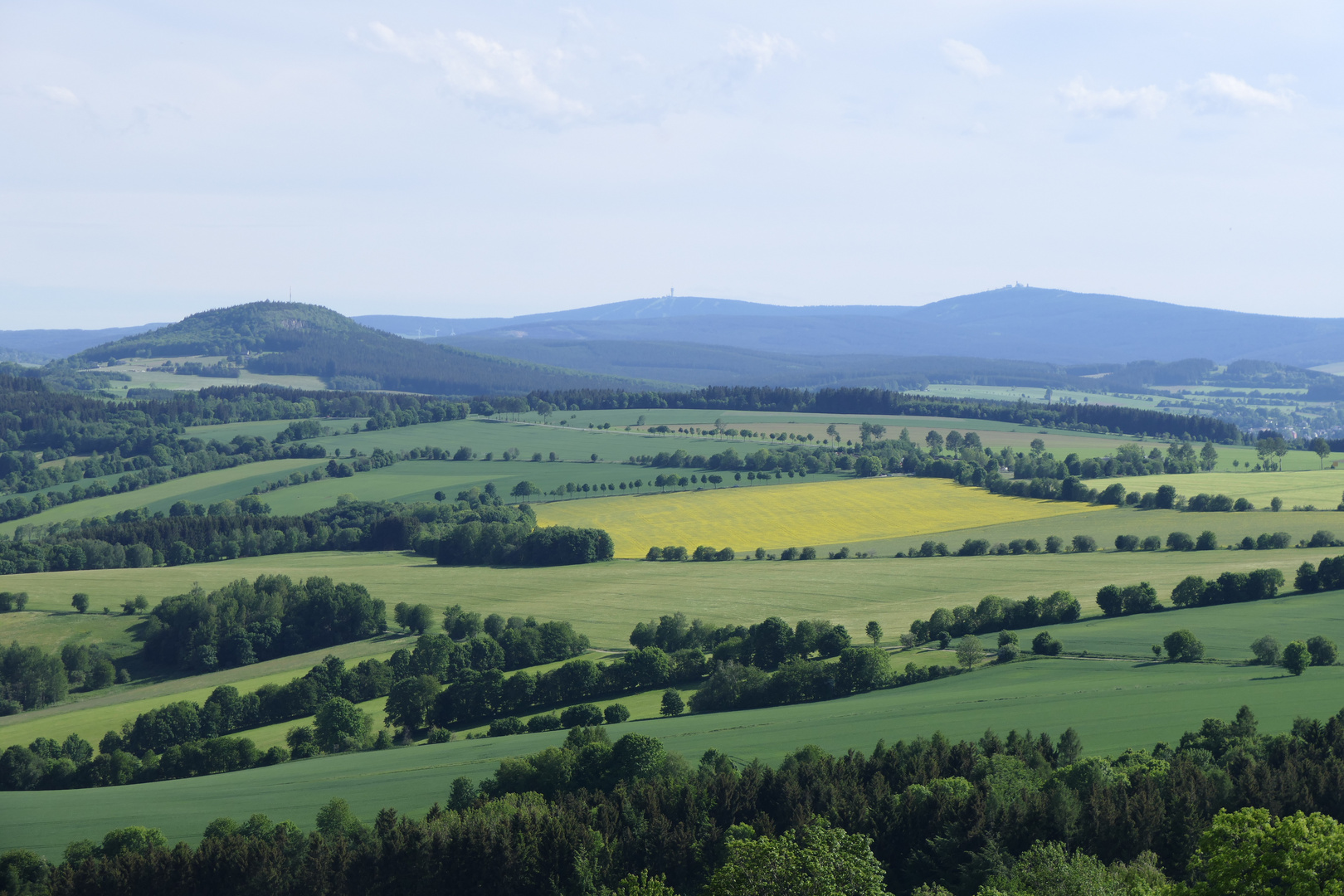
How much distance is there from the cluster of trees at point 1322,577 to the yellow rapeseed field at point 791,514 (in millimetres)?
42562

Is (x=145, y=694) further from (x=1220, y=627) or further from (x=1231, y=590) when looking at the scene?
(x=1231, y=590)

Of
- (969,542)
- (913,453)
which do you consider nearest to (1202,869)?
(969,542)

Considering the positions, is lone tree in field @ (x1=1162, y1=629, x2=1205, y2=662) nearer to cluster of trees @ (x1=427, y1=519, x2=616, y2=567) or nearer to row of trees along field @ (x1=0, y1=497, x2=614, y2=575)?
cluster of trees @ (x1=427, y1=519, x2=616, y2=567)

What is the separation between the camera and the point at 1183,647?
7100cm

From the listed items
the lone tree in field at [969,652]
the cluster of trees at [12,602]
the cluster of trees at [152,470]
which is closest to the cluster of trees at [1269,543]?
the lone tree in field at [969,652]

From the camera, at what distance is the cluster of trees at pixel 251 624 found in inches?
3637

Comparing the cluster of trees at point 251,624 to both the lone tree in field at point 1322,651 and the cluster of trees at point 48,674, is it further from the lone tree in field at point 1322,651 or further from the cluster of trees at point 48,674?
the lone tree in field at point 1322,651

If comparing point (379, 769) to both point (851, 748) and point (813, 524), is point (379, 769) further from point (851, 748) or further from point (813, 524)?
point (813, 524)

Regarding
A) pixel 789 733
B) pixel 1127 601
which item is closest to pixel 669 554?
pixel 1127 601

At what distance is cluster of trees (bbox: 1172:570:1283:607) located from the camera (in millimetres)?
84500

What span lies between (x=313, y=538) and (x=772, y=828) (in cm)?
9992

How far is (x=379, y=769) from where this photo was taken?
201 feet

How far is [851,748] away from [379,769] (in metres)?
24.4

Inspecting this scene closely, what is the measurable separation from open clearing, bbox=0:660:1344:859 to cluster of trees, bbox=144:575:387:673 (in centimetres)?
2964
